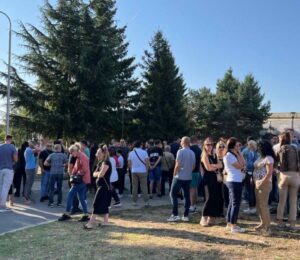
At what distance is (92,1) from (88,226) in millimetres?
26114

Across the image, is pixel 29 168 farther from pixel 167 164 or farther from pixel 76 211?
pixel 167 164

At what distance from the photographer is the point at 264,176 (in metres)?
8.45

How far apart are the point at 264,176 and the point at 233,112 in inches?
1537

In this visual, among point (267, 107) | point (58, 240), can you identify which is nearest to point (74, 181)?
point (58, 240)

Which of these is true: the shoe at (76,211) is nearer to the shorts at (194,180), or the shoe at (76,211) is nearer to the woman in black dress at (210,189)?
the shorts at (194,180)

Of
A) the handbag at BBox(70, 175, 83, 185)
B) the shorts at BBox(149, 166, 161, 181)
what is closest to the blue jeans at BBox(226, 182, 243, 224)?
the handbag at BBox(70, 175, 83, 185)

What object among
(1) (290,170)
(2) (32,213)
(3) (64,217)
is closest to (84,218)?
(3) (64,217)

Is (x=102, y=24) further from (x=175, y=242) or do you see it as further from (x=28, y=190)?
(x=175, y=242)

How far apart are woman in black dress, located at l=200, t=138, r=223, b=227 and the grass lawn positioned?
32 cm

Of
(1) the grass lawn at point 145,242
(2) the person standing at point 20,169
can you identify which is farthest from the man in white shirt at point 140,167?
(2) the person standing at point 20,169

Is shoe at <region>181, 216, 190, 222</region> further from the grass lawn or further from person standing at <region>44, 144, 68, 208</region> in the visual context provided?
person standing at <region>44, 144, 68, 208</region>

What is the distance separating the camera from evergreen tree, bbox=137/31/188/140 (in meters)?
35.2

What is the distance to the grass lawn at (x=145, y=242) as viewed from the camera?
22.9ft

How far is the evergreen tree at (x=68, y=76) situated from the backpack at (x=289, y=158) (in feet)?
69.2
